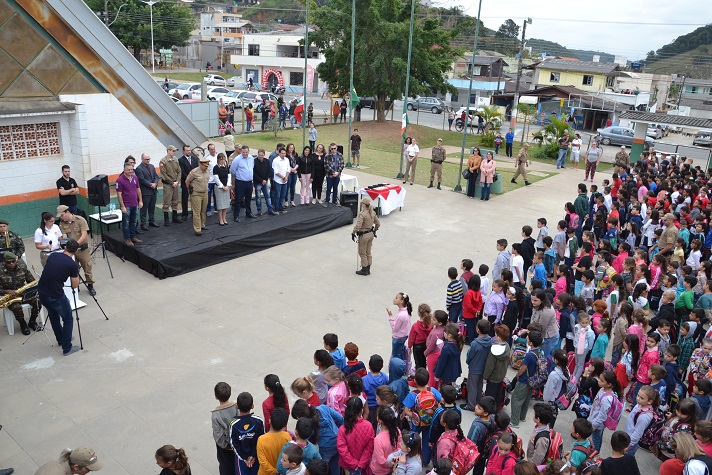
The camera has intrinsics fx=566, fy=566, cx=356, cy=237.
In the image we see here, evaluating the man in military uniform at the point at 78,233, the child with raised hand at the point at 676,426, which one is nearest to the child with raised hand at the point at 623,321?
the child with raised hand at the point at 676,426

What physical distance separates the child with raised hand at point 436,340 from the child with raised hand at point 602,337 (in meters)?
2.09

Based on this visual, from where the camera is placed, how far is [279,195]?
14555 millimetres

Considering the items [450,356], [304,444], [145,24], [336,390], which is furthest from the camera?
[145,24]

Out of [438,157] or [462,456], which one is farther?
[438,157]

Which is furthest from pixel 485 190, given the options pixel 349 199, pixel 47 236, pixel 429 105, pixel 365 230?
pixel 429 105

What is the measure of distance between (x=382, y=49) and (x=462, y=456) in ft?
97.2

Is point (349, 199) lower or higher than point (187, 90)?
lower

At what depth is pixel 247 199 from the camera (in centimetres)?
1379

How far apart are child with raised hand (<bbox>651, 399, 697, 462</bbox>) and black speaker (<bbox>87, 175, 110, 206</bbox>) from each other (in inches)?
399

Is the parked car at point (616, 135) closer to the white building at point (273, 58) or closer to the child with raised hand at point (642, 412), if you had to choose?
the white building at point (273, 58)

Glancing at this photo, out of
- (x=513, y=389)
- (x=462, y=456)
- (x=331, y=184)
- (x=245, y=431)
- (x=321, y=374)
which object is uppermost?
(x=331, y=184)

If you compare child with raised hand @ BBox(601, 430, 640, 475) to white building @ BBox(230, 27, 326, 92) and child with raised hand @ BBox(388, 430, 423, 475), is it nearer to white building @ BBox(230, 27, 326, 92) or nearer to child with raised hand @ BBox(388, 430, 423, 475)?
child with raised hand @ BBox(388, 430, 423, 475)

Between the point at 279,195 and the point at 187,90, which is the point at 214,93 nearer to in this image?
the point at 187,90

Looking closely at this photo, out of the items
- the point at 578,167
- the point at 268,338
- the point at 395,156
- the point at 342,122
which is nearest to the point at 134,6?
the point at 342,122
